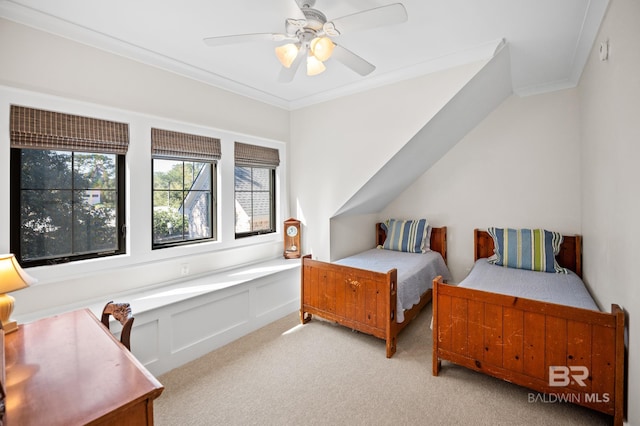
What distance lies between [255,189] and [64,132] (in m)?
1.73

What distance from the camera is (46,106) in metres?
1.87

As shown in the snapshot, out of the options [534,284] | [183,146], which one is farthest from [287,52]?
[534,284]

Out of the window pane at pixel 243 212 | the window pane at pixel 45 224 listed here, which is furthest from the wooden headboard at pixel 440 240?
the window pane at pixel 45 224

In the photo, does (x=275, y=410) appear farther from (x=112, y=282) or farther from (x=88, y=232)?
(x=88, y=232)

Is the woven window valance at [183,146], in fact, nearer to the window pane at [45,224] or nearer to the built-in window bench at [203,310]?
the window pane at [45,224]

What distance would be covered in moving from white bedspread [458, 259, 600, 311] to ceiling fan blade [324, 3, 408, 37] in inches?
76.2

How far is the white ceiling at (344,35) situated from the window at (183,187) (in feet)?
2.07

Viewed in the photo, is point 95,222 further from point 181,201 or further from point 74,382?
point 74,382

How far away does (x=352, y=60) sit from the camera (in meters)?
1.83

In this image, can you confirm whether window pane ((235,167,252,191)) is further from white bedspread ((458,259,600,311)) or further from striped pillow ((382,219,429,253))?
white bedspread ((458,259,600,311))

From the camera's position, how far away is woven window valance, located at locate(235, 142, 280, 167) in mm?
3072

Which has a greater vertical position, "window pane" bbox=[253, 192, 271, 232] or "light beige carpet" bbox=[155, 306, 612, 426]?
"window pane" bbox=[253, 192, 271, 232]

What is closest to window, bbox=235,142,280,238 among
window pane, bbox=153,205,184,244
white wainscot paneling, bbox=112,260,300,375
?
white wainscot paneling, bbox=112,260,300,375

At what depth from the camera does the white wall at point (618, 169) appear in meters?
1.38
